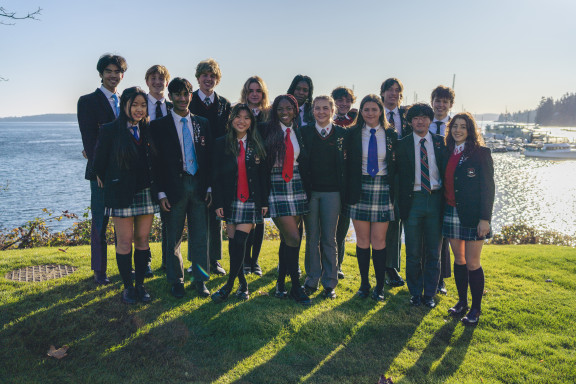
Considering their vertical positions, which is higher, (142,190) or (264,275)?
(142,190)

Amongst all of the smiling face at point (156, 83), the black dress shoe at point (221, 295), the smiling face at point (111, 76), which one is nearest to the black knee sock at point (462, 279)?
the black dress shoe at point (221, 295)

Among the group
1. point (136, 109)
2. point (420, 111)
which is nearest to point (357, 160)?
→ point (420, 111)

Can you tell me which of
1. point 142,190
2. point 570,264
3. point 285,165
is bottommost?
point 570,264

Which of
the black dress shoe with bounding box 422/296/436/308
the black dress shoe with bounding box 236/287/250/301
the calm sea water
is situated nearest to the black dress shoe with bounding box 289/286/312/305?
the black dress shoe with bounding box 236/287/250/301

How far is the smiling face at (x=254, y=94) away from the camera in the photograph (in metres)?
5.27

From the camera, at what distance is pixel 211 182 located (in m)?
4.85

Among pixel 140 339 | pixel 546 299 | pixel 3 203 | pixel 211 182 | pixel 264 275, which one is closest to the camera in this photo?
pixel 140 339

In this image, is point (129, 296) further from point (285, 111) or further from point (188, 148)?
point (285, 111)

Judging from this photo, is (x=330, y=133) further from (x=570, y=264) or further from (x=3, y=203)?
(x=3, y=203)

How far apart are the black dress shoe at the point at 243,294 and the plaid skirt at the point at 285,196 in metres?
1.12

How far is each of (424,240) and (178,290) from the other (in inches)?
132

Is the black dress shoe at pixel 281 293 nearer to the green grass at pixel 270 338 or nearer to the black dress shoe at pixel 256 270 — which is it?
the green grass at pixel 270 338

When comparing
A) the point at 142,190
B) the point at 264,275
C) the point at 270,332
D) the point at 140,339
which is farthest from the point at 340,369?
the point at 142,190

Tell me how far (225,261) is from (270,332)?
8.73ft
